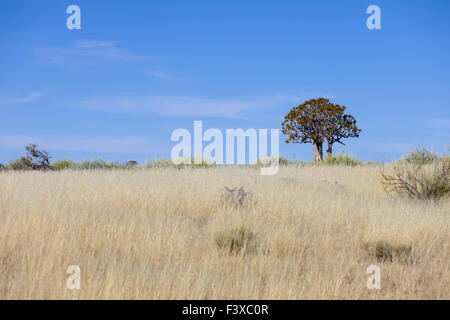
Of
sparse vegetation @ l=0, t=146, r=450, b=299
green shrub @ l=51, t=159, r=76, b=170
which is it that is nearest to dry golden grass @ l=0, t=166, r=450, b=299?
sparse vegetation @ l=0, t=146, r=450, b=299

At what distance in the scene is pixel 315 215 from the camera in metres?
8.42

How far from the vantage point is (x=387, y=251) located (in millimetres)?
6582

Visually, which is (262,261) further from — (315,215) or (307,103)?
(307,103)

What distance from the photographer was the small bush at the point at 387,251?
639cm

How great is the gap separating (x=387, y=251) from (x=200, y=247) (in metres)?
3.01

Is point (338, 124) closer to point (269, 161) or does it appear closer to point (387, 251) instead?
point (269, 161)

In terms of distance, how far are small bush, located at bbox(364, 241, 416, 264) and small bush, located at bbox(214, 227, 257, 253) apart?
1.91 meters

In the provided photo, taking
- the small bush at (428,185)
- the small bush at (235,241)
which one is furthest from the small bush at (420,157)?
the small bush at (235,241)

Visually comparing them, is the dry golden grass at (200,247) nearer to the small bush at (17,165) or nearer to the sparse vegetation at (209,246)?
the sparse vegetation at (209,246)

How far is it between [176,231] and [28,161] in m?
16.3

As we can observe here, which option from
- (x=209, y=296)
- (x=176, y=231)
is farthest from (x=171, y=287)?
(x=176, y=231)

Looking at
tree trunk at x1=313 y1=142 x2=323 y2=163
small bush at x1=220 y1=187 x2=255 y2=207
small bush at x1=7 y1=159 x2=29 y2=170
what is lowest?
small bush at x1=220 y1=187 x2=255 y2=207

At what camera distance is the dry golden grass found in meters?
4.71

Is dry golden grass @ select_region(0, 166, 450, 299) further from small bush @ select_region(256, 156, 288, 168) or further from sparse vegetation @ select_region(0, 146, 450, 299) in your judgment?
small bush @ select_region(256, 156, 288, 168)
